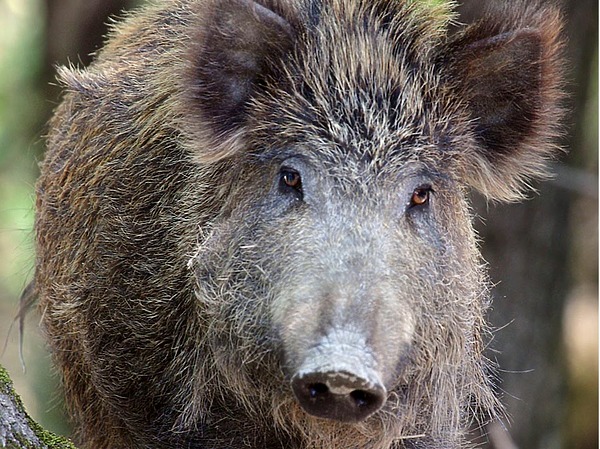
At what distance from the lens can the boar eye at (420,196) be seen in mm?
3814

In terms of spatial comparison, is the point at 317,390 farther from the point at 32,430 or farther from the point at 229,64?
the point at 229,64

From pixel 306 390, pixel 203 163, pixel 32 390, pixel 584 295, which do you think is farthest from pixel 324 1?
pixel 584 295

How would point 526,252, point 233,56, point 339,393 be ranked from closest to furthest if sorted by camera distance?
1. point 339,393
2. point 233,56
3. point 526,252

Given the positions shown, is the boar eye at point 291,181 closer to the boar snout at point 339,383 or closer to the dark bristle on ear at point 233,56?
the dark bristle on ear at point 233,56

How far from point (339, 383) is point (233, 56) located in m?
1.50

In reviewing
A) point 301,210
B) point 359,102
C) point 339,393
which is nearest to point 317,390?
point 339,393

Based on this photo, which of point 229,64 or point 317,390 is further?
point 229,64

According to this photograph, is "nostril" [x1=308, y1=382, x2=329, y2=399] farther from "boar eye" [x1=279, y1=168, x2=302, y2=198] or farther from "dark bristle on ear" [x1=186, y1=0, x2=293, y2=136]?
"dark bristle on ear" [x1=186, y1=0, x2=293, y2=136]

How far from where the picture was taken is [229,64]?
395 cm

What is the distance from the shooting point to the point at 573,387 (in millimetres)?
10578

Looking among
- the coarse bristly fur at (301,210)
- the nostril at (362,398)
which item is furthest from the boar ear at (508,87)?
the nostril at (362,398)

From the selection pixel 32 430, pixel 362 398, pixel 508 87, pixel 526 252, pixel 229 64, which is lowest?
pixel 526 252

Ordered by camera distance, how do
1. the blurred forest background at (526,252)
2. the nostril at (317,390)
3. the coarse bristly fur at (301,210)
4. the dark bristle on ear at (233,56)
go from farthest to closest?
the blurred forest background at (526,252)
the dark bristle on ear at (233,56)
the coarse bristly fur at (301,210)
the nostril at (317,390)

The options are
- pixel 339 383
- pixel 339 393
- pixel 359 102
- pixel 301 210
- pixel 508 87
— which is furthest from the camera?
pixel 508 87
